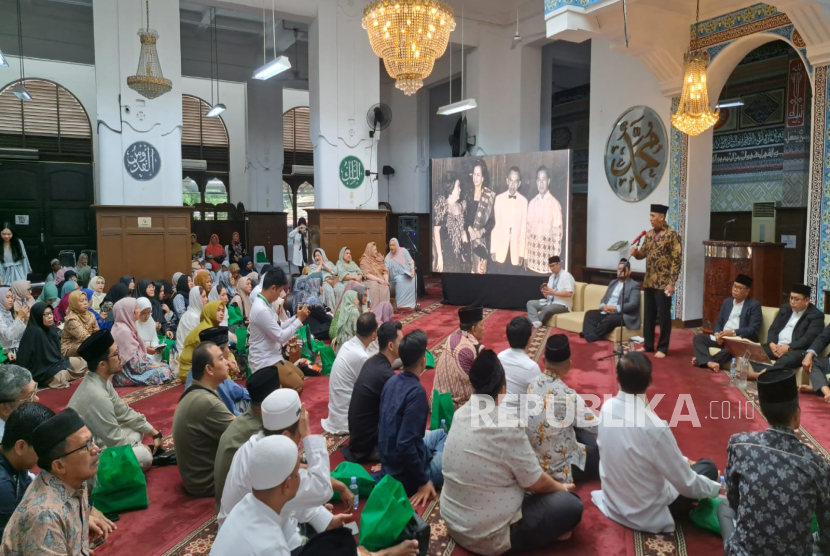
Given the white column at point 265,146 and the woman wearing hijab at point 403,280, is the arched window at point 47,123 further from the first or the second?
the woman wearing hijab at point 403,280

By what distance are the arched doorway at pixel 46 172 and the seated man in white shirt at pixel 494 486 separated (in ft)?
34.6

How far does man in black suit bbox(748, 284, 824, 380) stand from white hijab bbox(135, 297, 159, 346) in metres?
→ 5.26

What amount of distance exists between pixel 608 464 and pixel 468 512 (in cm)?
70

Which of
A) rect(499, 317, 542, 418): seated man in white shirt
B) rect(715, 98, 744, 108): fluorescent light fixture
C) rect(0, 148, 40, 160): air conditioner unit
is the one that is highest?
rect(715, 98, 744, 108): fluorescent light fixture

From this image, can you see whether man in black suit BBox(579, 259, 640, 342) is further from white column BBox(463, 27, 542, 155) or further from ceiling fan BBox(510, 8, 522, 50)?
ceiling fan BBox(510, 8, 522, 50)

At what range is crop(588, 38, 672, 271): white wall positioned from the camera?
7.68 m

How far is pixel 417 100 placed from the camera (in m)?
12.8

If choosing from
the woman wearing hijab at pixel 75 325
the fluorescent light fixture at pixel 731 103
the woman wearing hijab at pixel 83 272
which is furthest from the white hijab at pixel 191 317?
the fluorescent light fixture at pixel 731 103

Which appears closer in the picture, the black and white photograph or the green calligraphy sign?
the black and white photograph

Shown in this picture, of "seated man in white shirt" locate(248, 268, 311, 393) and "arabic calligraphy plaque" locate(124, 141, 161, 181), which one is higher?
"arabic calligraphy plaque" locate(124, 141, 161, 181)

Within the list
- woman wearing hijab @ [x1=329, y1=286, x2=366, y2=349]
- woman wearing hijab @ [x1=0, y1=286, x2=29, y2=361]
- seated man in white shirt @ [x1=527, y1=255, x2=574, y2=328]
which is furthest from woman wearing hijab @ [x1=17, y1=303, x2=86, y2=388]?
seated man in white shirt @ [x1=527, y1=255, x2=574, y2=328]

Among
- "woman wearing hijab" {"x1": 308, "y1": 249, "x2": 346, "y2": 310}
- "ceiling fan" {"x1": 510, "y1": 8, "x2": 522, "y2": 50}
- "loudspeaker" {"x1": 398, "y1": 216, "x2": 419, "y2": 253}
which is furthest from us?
"loudspeaker" {"x1": 398, "y1": 216, "x2": 419, "y2": 253}

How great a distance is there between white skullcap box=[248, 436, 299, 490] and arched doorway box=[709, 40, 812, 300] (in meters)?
8.47

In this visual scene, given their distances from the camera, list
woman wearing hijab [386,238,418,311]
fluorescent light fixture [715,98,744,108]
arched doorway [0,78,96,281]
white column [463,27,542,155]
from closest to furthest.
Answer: fluorescent light fixture [715,98,744,108] → woman wearing hijab [386,238,418,311] → white column [463,27,542,155] → arched doorway [0,78,96,281]
